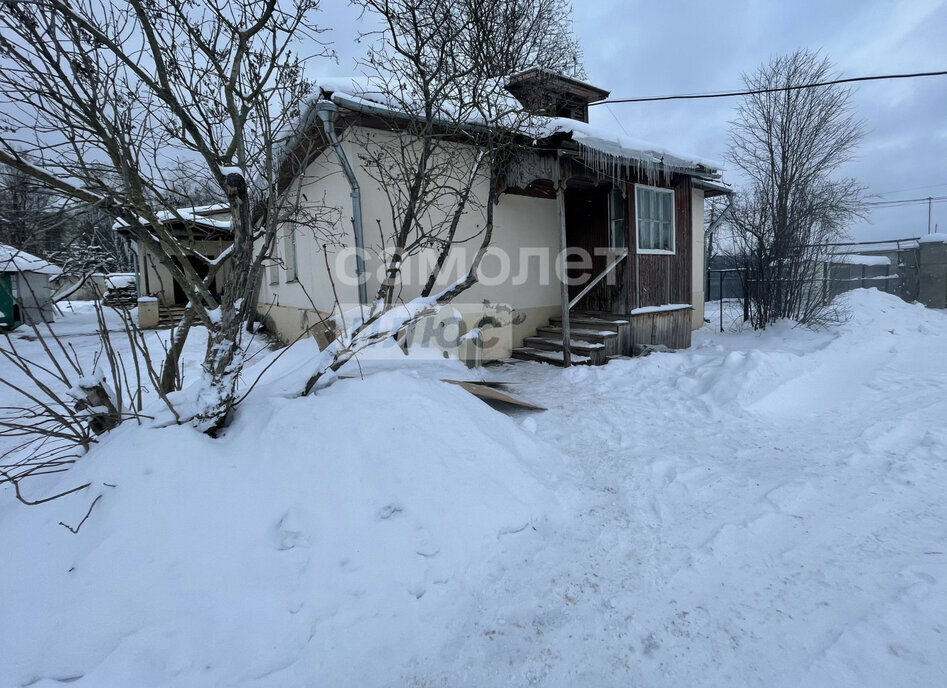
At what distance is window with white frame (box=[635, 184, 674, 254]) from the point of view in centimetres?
760

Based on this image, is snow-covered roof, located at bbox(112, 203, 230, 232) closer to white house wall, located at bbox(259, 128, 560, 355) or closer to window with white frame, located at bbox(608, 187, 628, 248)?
white house wall, located at bbox(259, 128, 560, 355)

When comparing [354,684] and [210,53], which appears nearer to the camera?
[354,684]

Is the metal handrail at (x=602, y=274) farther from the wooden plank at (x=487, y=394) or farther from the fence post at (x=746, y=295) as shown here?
the fence post at (x=746, y=295)

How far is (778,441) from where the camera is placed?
12.9ft

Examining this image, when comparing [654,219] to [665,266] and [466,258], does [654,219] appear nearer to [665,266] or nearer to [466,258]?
[665,266]

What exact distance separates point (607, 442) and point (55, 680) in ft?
11.2

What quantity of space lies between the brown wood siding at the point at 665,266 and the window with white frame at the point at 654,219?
10 cm

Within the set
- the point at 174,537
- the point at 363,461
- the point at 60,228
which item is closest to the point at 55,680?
the point at 174,537

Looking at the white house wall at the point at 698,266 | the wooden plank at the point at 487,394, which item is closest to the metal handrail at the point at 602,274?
the wooden plank at the point at 487,394

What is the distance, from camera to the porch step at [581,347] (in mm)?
6852

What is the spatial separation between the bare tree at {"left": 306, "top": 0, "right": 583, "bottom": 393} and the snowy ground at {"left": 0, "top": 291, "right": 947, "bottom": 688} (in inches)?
34.3

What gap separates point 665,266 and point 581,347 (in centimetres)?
239

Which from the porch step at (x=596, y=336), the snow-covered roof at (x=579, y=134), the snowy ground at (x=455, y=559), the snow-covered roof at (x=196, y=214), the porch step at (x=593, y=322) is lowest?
the snowy ground at (x=455, y=559)

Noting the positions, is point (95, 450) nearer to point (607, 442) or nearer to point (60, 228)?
point (60, 228)
